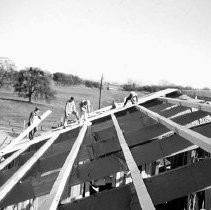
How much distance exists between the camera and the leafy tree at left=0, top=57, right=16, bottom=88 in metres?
64.5

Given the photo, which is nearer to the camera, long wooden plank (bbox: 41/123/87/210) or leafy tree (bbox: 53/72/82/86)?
long wooden plank (bbox: 41/123/87/210)

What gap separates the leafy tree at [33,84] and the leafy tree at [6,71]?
462 cm

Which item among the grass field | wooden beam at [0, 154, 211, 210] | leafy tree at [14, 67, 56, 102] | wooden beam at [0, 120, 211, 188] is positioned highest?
wooden beam at [0, 154, 211, 210]

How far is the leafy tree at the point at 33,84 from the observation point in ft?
194

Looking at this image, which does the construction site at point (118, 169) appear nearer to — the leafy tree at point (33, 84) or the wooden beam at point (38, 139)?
the wooden beam at point (38, 139)

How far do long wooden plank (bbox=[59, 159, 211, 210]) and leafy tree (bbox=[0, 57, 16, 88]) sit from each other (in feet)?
211

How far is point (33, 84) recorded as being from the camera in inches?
2333

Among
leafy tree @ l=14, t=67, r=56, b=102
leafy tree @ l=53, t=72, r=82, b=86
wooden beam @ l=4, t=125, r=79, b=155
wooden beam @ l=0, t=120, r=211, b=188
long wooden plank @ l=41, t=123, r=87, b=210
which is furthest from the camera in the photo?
leafy tree @ l=53, t=72, r=82, b=86

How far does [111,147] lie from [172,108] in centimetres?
296

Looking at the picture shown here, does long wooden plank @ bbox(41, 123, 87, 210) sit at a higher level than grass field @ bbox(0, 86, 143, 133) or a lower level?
higher

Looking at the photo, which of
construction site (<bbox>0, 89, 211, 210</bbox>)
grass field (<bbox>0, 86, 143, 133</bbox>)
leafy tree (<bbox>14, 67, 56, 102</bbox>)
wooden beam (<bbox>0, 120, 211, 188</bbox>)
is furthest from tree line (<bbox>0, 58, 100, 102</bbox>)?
wooden beam (<bbox>0, 120, 211, 188</bbox>)

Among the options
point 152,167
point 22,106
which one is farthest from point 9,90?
point 152,167

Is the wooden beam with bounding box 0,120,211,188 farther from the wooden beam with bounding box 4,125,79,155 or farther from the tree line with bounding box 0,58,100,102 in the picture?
the tree line with bounding box 0,58,100,102

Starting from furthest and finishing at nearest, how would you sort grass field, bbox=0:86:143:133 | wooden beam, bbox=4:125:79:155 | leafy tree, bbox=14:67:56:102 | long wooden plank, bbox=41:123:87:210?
leafy tree, bbox=14:67:56:102, grass field, bbox=0:86:143:133, wooden beam, bbox=4:125:79:155, long wooden plank, bbox=41:123:87:210
